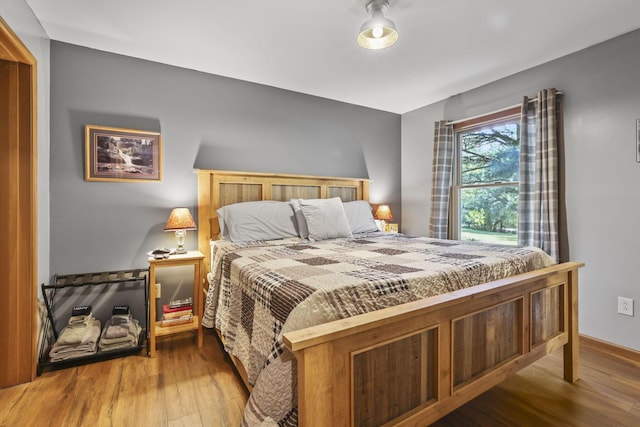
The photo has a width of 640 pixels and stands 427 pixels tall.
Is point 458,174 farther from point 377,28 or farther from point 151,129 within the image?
point 151,129

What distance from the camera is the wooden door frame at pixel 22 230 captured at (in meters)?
1.78

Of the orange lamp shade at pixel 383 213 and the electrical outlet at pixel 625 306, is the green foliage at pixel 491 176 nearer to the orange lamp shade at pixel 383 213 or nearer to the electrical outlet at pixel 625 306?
the orange lamp shade at pixel 383 213

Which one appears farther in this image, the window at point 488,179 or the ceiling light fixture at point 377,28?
the window at point 488,179

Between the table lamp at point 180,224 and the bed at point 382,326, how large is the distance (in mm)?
412

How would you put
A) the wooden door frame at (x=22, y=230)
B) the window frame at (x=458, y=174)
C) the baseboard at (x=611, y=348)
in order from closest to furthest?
the wooden door frame at (x=22, y=230), the baseboard at (x=611, y=348), the window frame at (x=458, y=174)

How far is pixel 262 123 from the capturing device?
10.1ft

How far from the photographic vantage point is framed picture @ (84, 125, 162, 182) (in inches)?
93.2

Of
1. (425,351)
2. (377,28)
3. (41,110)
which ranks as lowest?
(425,351)

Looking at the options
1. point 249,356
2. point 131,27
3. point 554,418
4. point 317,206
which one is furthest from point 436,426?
point 131,27

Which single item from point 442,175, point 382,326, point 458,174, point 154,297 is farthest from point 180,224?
point 458,174

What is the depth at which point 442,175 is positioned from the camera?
138 inches

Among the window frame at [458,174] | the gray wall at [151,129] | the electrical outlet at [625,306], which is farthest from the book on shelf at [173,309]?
the electrical outlet at [625,306]

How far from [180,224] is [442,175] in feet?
9.17

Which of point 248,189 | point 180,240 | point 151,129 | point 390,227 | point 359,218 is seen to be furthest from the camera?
point 390,227
